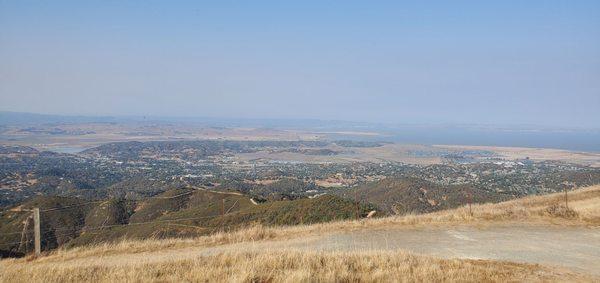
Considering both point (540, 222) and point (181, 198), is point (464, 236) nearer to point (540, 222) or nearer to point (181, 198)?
point (540, 222)

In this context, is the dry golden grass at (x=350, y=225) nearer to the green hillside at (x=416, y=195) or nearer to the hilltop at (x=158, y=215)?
the hilltop at (x=158, y=215)

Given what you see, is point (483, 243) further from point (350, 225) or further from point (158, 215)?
point (158, 215)

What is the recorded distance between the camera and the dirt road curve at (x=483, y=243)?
34.5 ft

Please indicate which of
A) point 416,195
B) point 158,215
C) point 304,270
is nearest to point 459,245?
point 304,270

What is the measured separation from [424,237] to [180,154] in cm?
11031

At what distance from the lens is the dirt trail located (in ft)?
34.6

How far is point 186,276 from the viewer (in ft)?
27.5

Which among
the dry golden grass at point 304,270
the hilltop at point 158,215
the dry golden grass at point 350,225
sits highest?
the dry golden grass at point 304,270

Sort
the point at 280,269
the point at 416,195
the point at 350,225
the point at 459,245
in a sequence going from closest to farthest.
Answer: the point at 280,269
the point at 459,245
the point at 350,225
the point at 416,195

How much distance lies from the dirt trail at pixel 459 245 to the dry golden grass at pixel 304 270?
932mm

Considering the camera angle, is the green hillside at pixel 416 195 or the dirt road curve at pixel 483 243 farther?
the green hillside at pixel 416 195

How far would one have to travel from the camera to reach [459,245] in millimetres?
11875

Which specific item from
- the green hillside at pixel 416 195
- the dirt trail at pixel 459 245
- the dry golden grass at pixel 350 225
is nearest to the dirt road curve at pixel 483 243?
the dirt trail at pixel 459 245

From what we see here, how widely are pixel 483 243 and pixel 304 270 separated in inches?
232
